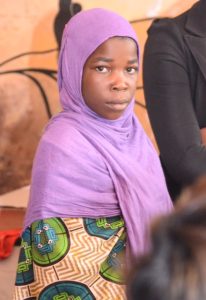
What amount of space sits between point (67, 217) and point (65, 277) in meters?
0.11

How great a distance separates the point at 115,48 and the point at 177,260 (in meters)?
0.72

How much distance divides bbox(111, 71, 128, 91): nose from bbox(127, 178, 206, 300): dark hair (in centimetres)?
65

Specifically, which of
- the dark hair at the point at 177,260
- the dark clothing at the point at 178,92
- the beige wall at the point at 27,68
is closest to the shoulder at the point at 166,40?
the dark clothing at the point at 178,92

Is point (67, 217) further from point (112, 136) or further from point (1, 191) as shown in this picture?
point (1, 191)

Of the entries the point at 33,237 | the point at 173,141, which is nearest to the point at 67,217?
the point at 33,237

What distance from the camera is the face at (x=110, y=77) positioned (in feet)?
3.31

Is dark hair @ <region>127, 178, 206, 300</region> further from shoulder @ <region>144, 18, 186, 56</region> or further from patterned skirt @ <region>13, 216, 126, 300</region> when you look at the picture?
shoulder @ <region>144, 18, 186, 56</region>

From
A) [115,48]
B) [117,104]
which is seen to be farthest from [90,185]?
[115,48]

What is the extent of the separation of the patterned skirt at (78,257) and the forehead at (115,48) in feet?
1.06

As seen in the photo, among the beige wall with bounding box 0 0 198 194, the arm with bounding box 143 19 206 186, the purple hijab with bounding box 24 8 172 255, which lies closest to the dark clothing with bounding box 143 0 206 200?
the arm with bounding box 143 19 206 186

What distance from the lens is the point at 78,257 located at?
0.99 m

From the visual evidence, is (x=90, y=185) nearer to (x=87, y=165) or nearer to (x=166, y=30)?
A: (x=87, y=165)

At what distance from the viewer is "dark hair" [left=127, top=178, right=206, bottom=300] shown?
349 millimetres

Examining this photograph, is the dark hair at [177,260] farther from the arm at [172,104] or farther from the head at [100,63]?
the arm at [172,104]
